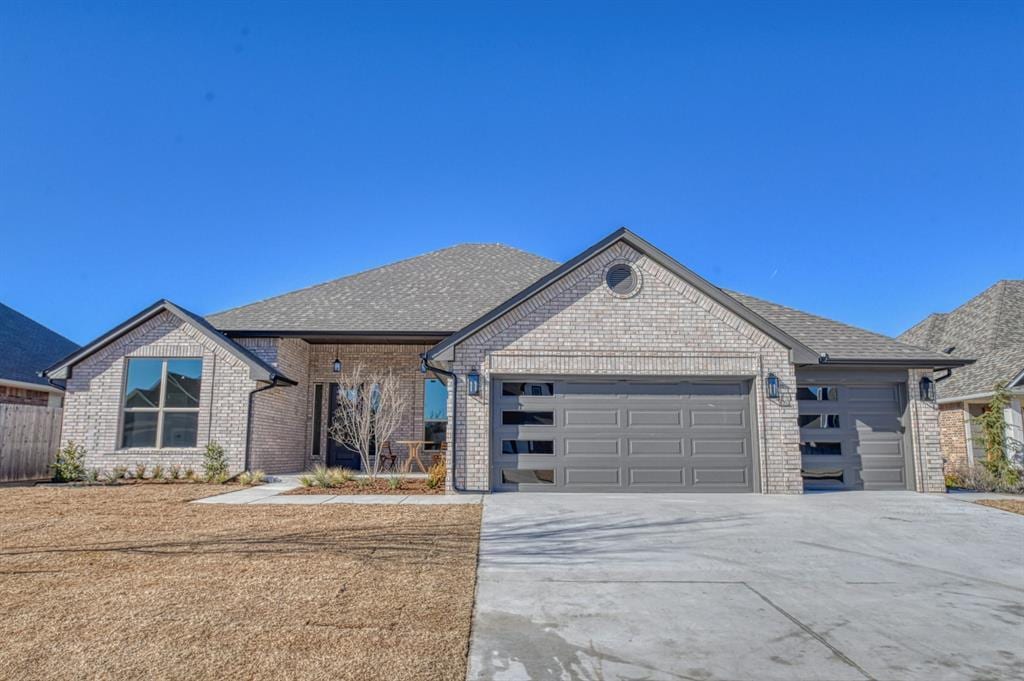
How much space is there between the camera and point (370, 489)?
11227 millimetres

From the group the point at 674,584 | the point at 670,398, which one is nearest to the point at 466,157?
the point at 670,398

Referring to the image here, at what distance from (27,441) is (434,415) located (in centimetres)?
940

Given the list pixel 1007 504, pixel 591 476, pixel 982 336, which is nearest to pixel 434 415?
pixel 591 476

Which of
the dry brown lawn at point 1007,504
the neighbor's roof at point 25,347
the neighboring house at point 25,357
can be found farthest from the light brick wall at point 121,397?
the dry brown lawn at point 1007,504

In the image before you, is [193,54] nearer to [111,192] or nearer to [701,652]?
[111,192]

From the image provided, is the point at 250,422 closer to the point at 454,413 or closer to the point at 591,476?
the point at 454,413

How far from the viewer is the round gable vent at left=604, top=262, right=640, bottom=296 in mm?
11867

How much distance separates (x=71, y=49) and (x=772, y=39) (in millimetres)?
15121

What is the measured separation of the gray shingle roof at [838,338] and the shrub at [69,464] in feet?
49.6

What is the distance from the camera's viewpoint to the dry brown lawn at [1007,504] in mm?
9898

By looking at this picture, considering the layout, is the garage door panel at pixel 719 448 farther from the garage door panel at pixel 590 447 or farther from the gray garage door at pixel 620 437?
the garage door panel at pixel 590 447

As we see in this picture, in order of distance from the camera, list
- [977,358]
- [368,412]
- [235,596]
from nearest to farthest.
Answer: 1. [235,596]
2. [368,412]
3. [977,358]

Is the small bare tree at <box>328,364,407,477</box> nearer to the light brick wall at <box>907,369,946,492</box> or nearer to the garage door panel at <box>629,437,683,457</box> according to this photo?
the garage door panel at <box>629,437,683,457</box>

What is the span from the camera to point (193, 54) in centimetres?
1250
